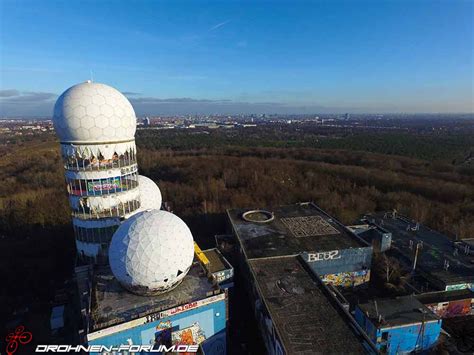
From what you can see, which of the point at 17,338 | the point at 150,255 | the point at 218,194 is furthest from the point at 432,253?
the point at 17,338

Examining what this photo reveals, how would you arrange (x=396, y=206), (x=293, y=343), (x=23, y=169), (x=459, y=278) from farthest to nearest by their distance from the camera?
(x=23, y=169)
(x=396, y=206)
(x=459, y=278)
(x=293, y=343)

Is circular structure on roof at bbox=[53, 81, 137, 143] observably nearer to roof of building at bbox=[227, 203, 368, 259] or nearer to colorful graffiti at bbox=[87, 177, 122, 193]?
colorful graffiti at bbox=[87, 177, 122, 193]

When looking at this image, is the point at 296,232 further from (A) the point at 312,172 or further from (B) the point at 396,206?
(A) the point at 312,172

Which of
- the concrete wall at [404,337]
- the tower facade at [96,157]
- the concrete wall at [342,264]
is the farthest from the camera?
the concrete wall at [342,264]

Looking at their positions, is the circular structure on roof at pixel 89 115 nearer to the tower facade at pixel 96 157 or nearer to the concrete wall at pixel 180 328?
the tower facade at pixel 96 157

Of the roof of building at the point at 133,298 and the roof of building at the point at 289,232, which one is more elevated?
the roof of building at the point at 133,298

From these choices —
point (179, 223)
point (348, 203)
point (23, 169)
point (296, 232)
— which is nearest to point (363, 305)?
point (296, 232)

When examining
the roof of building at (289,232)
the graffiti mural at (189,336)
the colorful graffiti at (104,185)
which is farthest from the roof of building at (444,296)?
the colorful graffiti at (104,185)
